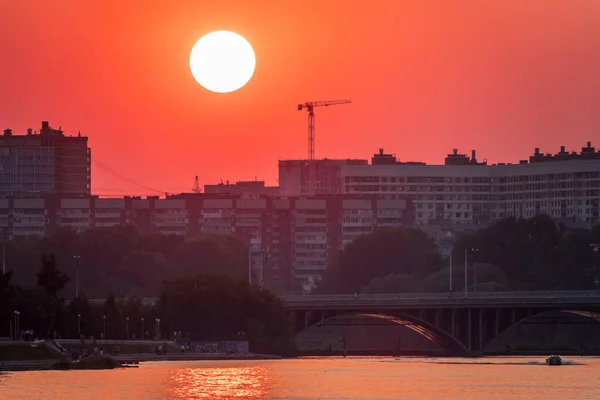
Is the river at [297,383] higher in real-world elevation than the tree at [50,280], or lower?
lower

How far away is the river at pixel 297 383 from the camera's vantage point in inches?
5851

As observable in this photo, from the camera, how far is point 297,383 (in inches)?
6452

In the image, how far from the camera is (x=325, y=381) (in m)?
167

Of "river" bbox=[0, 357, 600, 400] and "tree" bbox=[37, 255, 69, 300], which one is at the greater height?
"tree" bbox=[37, 255, 69, 300]

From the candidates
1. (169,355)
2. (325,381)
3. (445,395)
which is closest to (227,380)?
(325,381)

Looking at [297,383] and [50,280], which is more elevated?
[50,280]

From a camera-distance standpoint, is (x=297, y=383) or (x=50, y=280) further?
(x=50, y=280)

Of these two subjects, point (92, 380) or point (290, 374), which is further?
point (290, 374)

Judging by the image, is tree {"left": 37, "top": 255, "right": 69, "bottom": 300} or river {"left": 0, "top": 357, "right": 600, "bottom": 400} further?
tree {"left": 37, "top": 255, "right": 69, "bottom": 300}

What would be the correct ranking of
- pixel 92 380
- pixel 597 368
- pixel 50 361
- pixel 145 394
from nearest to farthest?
pixel 145 394, pixel 92 380, pixel 50 361, pixel 597 368

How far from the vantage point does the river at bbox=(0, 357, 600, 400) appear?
149 meters

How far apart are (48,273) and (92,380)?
3961cm

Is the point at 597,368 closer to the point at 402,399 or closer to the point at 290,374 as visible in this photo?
the point at 290,374

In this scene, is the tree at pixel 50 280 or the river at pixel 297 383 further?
the tree at pixel 50 280
